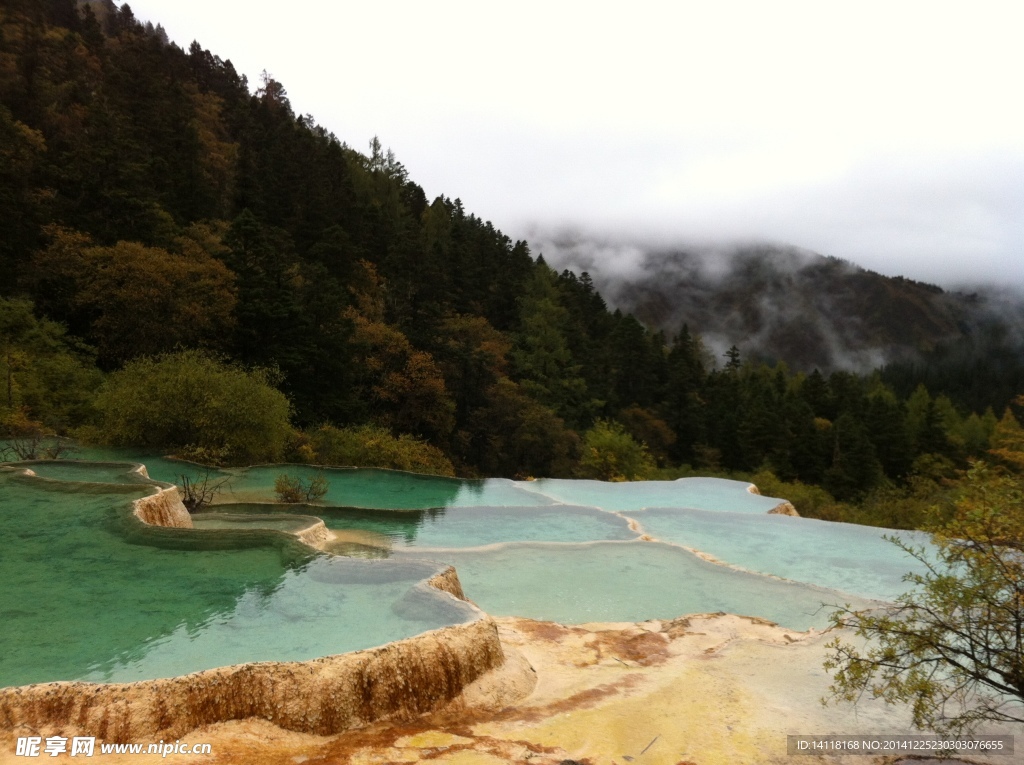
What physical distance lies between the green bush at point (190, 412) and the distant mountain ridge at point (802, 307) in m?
158

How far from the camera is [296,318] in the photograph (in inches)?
956

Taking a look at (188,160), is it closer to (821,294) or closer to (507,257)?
(507,257)

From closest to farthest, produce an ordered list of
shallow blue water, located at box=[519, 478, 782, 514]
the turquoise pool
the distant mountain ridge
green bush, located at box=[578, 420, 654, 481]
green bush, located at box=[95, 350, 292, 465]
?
the turquoise pool → green bush, located at box=[95, 350, 292, 465] → shallow blue water, located at box=[519, 478, 782, 514] → green bush, located at box=[578, 420, 654, 481] → the distant mountain ridge

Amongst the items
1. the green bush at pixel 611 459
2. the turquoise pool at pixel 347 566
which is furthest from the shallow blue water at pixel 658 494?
the green bush at pixel 611 459

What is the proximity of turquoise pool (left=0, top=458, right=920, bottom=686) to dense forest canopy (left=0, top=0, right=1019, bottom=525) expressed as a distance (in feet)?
15.3

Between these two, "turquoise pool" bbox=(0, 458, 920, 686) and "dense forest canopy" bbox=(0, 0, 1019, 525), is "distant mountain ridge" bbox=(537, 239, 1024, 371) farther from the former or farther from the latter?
"turquoise pool" bbox=(0, 458, 920, 686)

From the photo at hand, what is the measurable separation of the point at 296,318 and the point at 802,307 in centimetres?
17983

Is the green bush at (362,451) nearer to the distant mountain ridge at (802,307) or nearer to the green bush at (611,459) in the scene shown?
the green bush at (611,459)

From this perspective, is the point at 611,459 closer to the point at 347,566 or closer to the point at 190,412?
the point at 190,412

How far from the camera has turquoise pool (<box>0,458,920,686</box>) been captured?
5.94 metres

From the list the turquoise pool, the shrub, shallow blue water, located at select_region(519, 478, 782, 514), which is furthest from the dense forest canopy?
shallow blue water, located at select_region(519, 478, 782, 514)

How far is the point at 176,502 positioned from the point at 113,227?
18.6 m

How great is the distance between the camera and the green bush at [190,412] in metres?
15.6

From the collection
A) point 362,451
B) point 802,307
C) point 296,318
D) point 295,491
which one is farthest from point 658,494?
point 802,307
